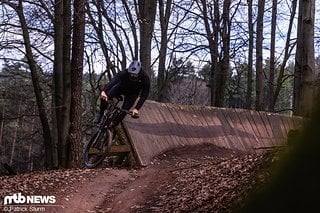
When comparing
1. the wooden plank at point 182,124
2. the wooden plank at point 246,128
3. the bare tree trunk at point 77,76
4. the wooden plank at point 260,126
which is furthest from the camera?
the wooden plank at point 260,126

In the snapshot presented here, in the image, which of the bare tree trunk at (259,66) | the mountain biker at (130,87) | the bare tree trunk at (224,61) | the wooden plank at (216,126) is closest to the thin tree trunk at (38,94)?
the bare tree trunk at (224,61)

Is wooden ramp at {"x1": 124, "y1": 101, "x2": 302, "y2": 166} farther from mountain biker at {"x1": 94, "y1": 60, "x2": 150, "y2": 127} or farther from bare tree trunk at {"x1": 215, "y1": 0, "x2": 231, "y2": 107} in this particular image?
bare tree trunk at {"x1": 215, "y1": 0, "x2": 231, "y2": 107}

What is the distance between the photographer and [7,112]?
30.1 metres

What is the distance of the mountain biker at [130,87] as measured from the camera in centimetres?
902

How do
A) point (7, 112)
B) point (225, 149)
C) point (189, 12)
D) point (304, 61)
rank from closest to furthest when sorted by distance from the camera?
point (304, 61), point (225, 149), point (189, 12), point (7, 112)

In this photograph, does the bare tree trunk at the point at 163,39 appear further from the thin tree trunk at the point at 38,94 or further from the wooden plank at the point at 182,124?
the wooden plank at the point at 182,124

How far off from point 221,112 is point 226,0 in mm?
9125

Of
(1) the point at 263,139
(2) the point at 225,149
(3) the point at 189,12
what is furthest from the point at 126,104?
(3) the point at 189,12

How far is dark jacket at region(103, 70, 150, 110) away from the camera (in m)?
9.11

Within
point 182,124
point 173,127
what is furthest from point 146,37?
point 173,127

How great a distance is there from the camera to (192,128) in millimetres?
12891

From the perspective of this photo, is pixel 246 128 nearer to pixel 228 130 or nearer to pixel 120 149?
pixel 228 130

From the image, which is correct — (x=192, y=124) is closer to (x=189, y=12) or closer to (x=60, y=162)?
(x=60, y=162)

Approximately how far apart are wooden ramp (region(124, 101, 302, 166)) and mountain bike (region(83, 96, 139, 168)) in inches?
33.9
